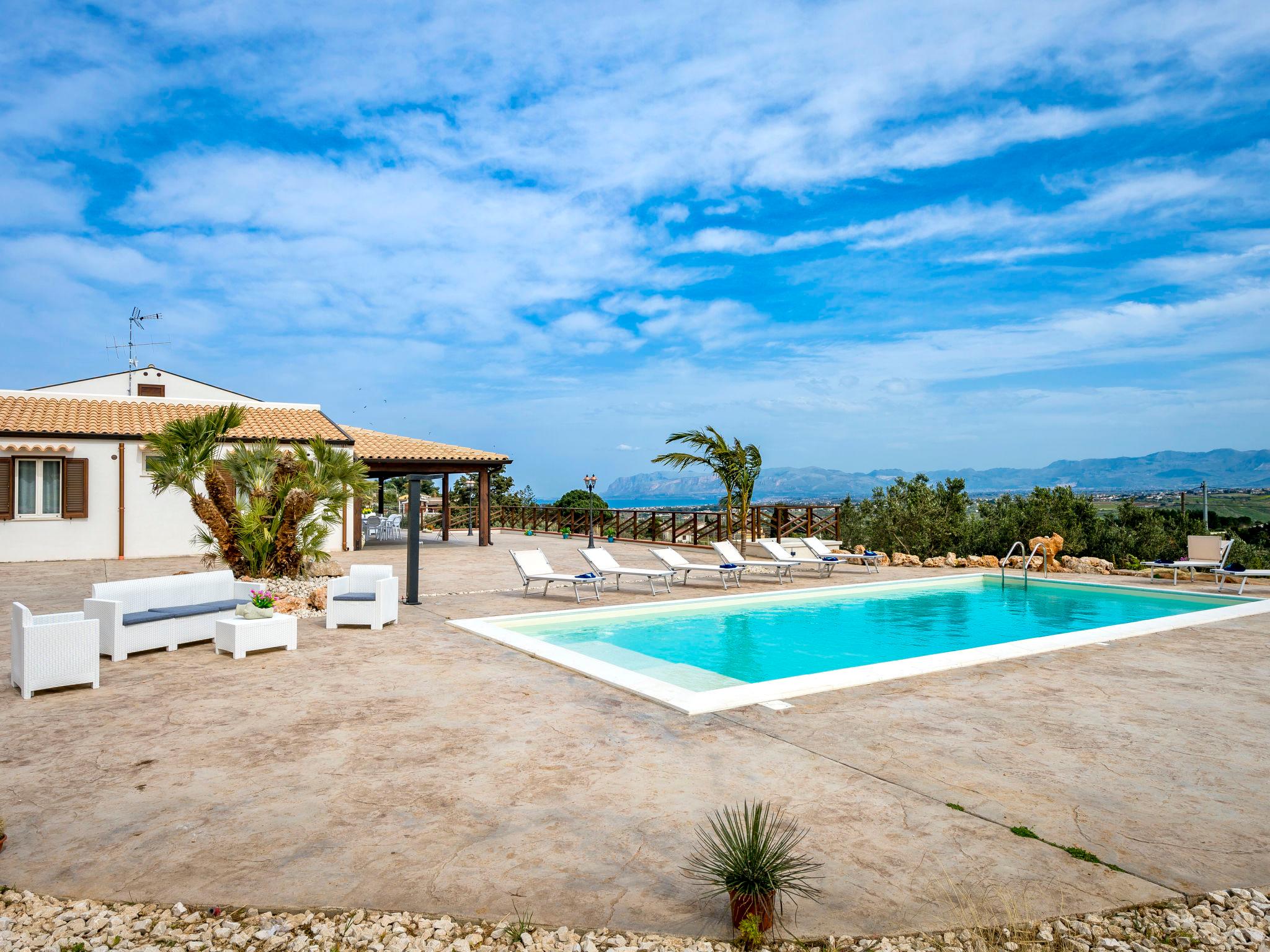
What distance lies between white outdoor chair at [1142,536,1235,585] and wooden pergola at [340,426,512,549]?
15858mm

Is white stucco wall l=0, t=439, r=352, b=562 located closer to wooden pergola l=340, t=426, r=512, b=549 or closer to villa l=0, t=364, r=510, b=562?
villa l=0, t=364, r=510, b=562

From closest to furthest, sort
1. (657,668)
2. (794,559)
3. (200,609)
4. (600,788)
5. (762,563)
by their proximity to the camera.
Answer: (600,788), (657,668), (200,609), (762,563), (794,559)

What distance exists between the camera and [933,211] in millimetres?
27328

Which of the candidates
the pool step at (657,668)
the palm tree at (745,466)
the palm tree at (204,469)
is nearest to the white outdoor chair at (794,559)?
the palm tree at (745,466)

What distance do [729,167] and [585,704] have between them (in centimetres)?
2221

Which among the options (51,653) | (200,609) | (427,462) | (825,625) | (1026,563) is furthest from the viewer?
(427,462)

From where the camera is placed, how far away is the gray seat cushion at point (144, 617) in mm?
6949

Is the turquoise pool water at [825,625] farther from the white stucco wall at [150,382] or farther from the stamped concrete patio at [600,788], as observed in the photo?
the white stucco wall at [150,382]

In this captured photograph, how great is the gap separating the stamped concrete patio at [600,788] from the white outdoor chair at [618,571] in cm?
521

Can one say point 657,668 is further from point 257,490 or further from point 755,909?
point 257,490

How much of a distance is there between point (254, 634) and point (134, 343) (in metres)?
26.4

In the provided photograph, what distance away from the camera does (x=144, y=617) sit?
7.05 metres

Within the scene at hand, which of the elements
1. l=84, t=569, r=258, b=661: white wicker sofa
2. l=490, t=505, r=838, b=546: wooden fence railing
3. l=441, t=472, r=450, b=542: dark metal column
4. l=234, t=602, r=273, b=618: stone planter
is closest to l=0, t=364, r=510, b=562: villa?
l=441, t=472, r=450, b=542: dark metal column

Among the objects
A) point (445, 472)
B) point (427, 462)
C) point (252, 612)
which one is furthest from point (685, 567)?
point (445, 472)
